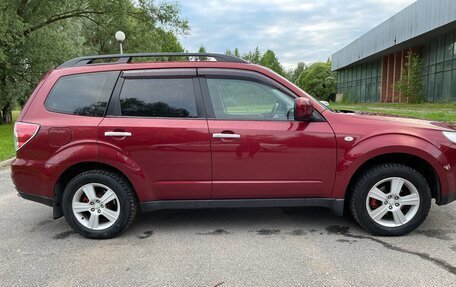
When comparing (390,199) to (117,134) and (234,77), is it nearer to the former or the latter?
(234,77)

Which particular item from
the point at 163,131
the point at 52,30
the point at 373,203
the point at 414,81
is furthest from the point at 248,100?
the point at 414,81

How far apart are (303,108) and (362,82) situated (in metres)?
42.9

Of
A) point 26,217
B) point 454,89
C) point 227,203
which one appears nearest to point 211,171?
point 227,203

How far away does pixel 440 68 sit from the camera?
83.9ft

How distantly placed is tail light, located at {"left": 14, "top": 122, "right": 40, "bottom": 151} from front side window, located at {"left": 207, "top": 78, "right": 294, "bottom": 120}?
1864 mm

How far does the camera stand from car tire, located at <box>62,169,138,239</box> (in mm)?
3924

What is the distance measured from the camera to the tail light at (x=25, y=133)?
154 inches

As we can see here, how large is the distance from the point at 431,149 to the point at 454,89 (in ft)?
75.3

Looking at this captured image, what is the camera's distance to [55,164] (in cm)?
389

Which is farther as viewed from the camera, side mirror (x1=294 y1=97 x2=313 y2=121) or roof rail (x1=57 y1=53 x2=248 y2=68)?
roof rail (x1=57 y1=53 x2=248 y2=68)

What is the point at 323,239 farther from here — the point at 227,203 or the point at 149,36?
the point at 149,36

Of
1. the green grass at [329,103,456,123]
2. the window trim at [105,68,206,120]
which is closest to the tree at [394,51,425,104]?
the green grass at [329,103,456,123]

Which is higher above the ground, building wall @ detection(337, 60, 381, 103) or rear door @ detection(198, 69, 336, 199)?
building wall @ detection(337, 60, 381, 103)

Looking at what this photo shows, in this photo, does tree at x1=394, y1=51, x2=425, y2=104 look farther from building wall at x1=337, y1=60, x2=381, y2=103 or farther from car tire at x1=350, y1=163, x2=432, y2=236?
car tire at x1=350, y1=163, x2=432, y2=236
